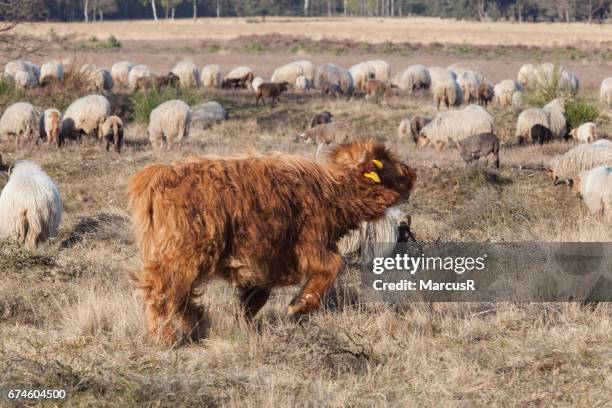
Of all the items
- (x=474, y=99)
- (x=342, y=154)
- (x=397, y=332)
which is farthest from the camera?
(x=474, y=99)

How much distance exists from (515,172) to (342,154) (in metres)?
10.9

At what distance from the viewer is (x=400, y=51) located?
63938 mm

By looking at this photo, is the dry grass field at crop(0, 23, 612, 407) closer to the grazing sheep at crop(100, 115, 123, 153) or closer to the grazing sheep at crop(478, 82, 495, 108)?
the grazing sheep at crop(100, 115, 123, 153)

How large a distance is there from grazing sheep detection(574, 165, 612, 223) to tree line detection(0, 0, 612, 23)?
8312 centimetres

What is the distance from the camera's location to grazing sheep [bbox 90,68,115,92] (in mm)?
33094

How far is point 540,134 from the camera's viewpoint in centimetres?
2219

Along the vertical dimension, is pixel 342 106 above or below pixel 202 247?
below

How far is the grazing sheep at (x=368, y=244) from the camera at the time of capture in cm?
1077

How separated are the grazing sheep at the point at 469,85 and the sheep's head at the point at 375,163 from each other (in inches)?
1079

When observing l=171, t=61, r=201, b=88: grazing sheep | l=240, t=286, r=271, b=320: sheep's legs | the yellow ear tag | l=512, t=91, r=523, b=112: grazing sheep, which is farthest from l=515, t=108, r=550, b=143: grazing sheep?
l=171, t=61, r=201, b=88: grazing sheep

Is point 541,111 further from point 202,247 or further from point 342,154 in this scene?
point 202,247

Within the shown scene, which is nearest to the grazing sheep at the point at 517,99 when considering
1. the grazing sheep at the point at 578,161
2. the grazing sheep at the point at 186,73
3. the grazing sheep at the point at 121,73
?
the grazing sheep at the point at 578,161

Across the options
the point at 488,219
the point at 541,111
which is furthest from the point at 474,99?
the point at 488,219

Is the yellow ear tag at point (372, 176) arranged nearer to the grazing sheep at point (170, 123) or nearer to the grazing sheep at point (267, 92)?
the grazing sheep at point (170, 123)
